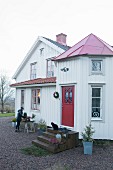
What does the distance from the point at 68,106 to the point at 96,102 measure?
1.61m

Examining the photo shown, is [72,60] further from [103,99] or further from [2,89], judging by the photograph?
[2,89]

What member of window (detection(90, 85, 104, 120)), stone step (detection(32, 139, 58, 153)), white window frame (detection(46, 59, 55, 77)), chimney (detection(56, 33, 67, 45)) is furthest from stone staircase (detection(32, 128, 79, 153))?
chimney (detection(56, 33, 67, 45))

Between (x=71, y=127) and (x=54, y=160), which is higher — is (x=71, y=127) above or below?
above

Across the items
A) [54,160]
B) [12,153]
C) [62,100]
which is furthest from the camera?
[62,100]

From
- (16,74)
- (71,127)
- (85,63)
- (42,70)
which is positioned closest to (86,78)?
(85,63)

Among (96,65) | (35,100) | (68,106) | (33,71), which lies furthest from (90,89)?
(33,71)

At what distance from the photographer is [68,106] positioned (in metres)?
11.1

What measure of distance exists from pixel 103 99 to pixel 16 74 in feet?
38.9

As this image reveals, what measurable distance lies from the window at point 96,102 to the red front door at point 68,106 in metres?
1.12

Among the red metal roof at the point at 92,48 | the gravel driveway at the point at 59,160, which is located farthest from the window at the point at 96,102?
the red metal roof at the point at 92,48

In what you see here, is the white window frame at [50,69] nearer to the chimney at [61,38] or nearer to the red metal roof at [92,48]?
the red metal roof at [92,48]

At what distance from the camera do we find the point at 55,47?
14719mm

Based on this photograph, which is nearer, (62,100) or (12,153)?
(12,153)

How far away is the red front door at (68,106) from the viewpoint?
10873mm
